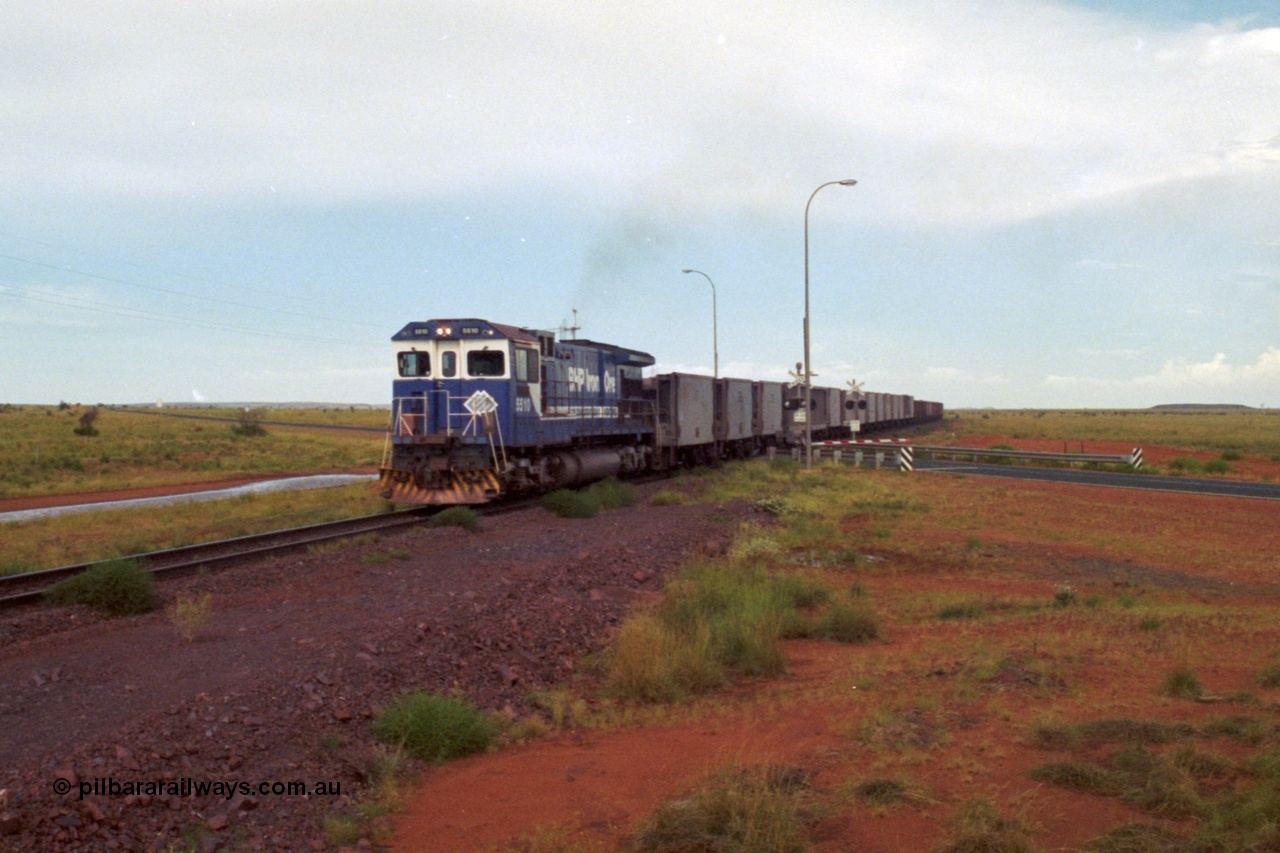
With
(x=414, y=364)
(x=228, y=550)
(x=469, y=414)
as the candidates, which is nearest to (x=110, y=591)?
(x=228, y=550)

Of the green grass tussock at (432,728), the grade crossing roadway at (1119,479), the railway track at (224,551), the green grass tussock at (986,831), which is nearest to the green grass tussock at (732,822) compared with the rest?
the green grass tussock at (986,831)

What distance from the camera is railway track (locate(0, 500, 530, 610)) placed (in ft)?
44.2

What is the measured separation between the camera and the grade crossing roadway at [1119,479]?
32.2 metres

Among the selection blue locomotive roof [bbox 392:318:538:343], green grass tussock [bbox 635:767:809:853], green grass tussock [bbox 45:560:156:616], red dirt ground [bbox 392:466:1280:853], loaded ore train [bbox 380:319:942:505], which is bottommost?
red dirt ground [bbox 392:466:1280:853]

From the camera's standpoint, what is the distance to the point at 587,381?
27156 millimetres

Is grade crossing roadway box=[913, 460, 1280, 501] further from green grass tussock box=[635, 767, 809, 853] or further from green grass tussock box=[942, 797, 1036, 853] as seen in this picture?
green grass tussock box=[635, 767, 809, 853]

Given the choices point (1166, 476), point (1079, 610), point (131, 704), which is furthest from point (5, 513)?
point (1166, 476)

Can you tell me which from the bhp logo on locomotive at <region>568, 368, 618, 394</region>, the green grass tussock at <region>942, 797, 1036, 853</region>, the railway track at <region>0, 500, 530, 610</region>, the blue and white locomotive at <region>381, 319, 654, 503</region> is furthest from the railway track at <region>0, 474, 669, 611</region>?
the green grass tussock at <region>942, 797, 1036, 853</region>

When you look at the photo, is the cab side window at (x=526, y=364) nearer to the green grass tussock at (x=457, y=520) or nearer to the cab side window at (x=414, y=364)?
the cab side window at (x=414, y=364)

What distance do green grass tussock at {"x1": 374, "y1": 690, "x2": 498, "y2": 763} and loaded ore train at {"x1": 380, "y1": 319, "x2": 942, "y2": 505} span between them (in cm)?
1341

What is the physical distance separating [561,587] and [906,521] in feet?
43.2

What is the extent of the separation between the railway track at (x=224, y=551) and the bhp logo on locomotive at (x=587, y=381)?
460cm

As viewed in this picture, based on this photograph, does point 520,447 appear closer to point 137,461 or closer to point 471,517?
point 471,517

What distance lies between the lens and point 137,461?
4384 centimetres
